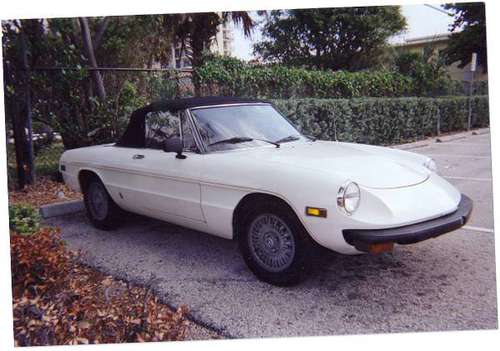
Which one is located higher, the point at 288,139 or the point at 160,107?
the point at 160,107

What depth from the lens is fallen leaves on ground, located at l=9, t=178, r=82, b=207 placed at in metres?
5.34

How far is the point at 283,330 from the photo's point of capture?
8.09 feet

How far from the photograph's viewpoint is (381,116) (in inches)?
384

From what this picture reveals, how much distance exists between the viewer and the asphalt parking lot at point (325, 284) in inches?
99.0

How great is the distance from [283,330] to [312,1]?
261 cm

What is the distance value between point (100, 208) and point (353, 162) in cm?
293

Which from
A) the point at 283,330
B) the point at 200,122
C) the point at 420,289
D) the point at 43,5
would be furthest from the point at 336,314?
the point at 43,5

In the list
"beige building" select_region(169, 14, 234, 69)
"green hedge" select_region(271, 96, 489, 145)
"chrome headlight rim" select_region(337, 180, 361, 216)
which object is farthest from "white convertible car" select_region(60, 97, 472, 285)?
"green hedge" select_region(271, 96, 489, 145)

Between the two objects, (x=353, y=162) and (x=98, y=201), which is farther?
(x=98, y=201)

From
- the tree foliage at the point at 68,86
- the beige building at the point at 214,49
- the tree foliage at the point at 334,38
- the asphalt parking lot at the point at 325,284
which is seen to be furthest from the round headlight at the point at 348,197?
the tree foliage at the point at 334,38

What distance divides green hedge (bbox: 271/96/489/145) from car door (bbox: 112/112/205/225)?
397 cm

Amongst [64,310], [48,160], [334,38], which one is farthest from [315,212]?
[334,38]

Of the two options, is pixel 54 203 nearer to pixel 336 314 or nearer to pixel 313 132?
pixel 336 314

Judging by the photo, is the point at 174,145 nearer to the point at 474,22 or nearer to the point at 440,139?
the point at 474,22
